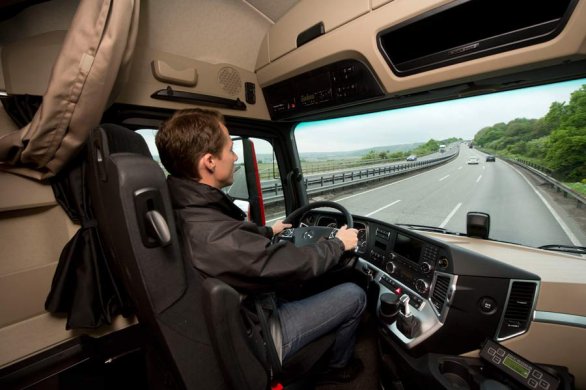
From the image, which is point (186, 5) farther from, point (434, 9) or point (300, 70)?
point (434, 9)

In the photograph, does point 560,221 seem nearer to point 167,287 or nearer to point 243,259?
point 243,259

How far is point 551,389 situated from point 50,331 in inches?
95.2

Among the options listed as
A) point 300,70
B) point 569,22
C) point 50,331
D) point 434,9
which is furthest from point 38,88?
point 569,22

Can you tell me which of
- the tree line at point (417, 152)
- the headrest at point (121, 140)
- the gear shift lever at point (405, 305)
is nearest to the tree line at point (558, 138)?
the tree line at point (417, 152)

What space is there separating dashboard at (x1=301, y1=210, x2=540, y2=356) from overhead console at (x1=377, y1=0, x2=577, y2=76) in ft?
3.13

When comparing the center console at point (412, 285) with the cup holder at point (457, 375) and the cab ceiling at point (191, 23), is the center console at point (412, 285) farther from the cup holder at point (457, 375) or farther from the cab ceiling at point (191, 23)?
the cab ceiling at point (191, 23)

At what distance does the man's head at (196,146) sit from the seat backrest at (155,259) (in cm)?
30

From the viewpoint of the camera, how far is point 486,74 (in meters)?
1.26

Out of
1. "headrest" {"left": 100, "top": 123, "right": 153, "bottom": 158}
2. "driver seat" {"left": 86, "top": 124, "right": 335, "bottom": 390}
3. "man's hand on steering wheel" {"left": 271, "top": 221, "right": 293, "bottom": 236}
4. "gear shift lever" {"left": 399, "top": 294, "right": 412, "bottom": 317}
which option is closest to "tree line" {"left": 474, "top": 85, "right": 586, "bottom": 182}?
"gear shift lever" {"left": 399, "top": 294, "right": 412, "bottom": 317}

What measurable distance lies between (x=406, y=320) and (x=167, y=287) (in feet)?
3.72

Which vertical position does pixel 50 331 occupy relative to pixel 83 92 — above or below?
below

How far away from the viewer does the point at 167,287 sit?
77 centimetres

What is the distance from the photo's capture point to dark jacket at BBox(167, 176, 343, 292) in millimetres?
928

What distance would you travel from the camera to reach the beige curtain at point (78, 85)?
3.51ft
